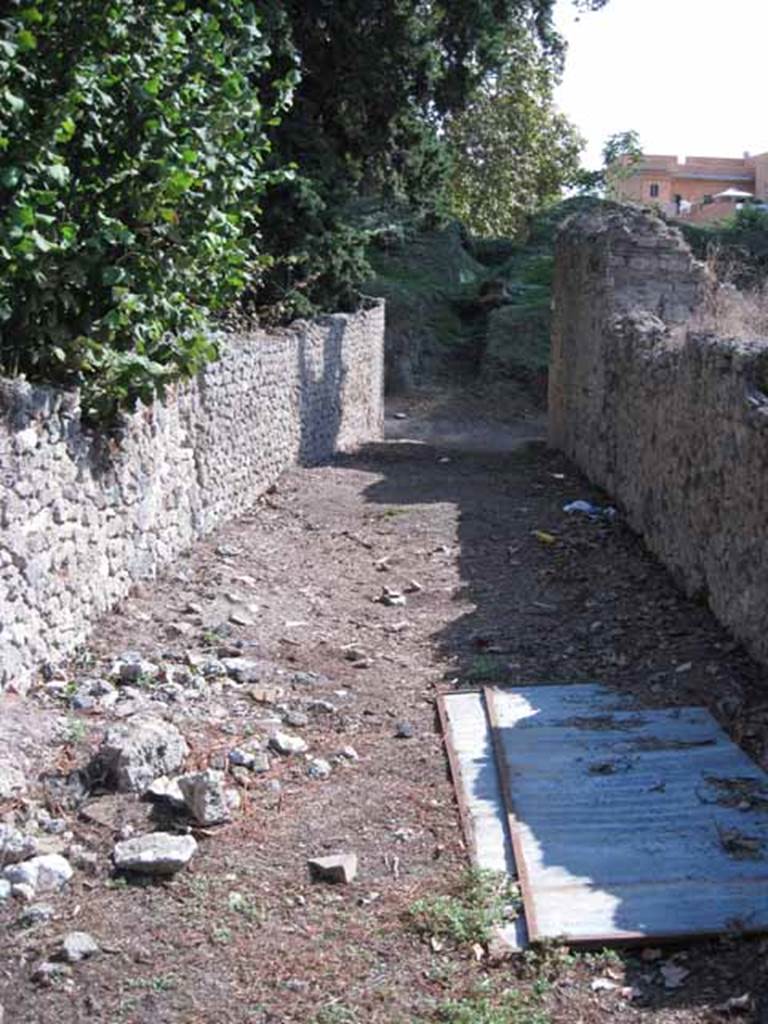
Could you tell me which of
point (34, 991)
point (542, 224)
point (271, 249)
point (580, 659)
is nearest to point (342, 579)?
point (580, 659)

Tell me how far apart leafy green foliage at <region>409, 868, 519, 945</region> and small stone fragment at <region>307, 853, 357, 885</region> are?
0.34 meters

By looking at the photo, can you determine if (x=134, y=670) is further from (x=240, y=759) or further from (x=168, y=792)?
(x=168, y=792)

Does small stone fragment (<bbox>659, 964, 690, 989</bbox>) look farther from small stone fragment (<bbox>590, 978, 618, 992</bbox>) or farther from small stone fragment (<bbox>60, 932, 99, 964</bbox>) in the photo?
small stone fragment (<bbox>60, 932, 99, 964</bbox>)

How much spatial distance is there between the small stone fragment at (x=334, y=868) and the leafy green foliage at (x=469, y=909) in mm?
345

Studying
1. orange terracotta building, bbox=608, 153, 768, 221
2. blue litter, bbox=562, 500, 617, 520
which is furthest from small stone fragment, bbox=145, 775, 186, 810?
orange terracotta building, bbox=608, 153, 768, 221

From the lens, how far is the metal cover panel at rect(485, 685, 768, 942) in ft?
13.9

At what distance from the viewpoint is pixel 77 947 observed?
4145 millimetres

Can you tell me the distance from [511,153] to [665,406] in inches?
1123

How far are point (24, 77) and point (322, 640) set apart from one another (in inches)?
146

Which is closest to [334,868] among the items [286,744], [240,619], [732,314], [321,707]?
[286,744]

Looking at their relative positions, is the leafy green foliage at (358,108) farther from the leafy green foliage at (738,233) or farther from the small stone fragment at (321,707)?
the leafy green foliage at (738,233)

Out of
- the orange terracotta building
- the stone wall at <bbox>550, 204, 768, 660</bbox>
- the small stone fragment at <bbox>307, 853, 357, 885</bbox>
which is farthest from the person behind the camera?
the orange terracotta building

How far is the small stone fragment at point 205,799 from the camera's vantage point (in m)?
5.07

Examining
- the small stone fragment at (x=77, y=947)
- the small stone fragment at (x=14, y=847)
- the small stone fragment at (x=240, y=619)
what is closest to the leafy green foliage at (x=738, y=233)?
the small stone fragment at (x=240, y=619)
